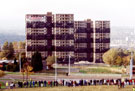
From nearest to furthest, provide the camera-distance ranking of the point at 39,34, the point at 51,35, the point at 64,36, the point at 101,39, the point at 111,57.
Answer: the point at 111,57
the point at 39,34
the point at 64,36
the point at 51,35
the point at 101,39

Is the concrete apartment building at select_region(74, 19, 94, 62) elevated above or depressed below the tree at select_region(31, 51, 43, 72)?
above

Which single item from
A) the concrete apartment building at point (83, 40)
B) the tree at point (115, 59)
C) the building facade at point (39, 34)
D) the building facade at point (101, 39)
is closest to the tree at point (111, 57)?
the tree at point (115, 59)

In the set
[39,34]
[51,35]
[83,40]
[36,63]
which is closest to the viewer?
[36,63]

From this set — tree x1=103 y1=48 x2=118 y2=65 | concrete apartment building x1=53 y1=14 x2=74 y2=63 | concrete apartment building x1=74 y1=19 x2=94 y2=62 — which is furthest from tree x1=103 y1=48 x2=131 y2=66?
concrete apartment building x1=74 y1=19 x2=94 y2=62

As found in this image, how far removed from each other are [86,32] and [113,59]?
19911mm

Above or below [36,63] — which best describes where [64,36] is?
above

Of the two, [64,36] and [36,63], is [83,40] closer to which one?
[64,36]

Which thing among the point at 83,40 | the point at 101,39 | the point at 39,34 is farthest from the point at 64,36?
the point at 101,39

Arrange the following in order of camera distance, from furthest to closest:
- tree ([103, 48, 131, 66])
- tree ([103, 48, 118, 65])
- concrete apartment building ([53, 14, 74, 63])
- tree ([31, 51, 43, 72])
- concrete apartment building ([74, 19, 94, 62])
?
concrete apartment building ([74, 19, 94, 62])
concrete apartment building ([53, 14, 74, 63])
tree ([103, 48, 118, 65])
tree ([103, 48, 131, 66])
tree ([31, 51, 43, 72])

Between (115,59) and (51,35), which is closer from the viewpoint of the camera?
(115,59)

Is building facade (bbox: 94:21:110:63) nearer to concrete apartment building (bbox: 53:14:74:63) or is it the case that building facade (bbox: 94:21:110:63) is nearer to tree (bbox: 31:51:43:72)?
concrete apartment building (bbox: 53:14:74:63)

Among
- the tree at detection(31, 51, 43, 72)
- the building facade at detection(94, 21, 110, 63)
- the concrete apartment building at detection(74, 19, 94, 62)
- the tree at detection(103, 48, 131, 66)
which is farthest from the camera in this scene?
the concrete apartment building at detection(74, 19, 94, 62)

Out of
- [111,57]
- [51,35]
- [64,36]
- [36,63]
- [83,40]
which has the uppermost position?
[51,35]

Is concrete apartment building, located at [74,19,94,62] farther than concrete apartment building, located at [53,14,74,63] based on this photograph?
Yes
